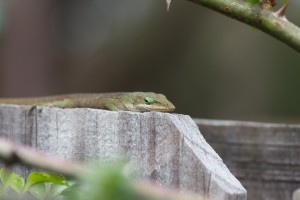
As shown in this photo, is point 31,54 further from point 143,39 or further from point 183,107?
point 183,107

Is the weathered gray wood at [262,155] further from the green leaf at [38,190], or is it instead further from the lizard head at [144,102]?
the green leaf at [38,190]

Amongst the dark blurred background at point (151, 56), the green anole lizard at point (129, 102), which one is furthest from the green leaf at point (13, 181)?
the dark blurred background at point (151, 56)

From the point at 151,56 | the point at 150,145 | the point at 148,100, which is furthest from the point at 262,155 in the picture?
the point at 151,56

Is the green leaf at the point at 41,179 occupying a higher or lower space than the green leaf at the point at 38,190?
higher

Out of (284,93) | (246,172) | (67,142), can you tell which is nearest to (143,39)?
(284,93)

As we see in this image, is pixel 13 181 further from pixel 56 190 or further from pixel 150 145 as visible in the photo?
pixel 150 145
